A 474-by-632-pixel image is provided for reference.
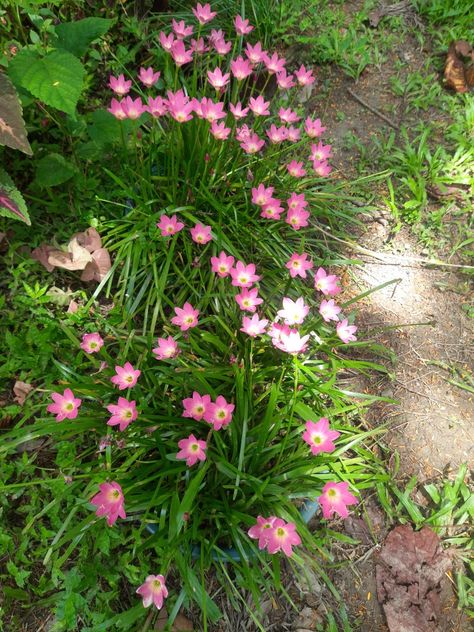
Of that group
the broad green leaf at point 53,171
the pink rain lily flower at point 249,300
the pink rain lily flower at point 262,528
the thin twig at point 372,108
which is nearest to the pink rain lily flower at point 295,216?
the pink rain lily flower at point 249,300

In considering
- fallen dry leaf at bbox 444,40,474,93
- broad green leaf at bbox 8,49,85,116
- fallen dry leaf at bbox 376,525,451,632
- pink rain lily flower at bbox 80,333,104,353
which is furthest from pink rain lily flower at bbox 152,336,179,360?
fallen dry leaf at bbox 444,40,474,93

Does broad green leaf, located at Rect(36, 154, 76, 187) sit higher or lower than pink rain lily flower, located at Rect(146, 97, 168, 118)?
lower

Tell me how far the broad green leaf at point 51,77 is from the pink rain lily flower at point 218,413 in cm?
101

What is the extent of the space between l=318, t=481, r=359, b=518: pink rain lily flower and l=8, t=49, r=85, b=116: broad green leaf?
1374 mm

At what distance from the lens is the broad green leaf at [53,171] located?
6.28ft

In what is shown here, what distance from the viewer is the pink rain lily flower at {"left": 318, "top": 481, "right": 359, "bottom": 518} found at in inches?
49.9

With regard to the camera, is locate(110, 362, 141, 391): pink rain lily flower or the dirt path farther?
the dirt path

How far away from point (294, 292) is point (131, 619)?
54.4 inches

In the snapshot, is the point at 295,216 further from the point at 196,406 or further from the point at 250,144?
the point at 196,406

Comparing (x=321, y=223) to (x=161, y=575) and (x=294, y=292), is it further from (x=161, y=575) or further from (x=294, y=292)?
(x=161, y=575)

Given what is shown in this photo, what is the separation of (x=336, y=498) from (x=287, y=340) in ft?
1.56

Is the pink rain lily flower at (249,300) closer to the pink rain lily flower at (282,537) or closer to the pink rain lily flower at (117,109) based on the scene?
the pink rain lily flower at (282,537)

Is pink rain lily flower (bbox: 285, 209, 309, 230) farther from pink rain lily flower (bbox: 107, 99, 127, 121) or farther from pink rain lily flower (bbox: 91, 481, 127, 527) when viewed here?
pink rain lily flower (bbox: 91, 481, 127, 527)

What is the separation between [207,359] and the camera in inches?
67.5
